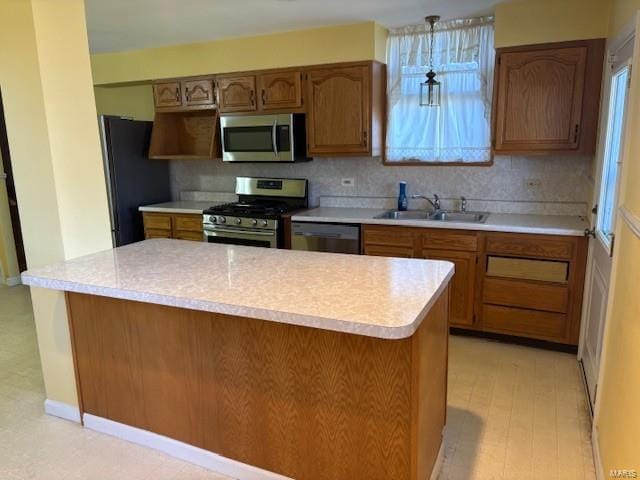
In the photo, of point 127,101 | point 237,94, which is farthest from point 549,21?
point 127,101

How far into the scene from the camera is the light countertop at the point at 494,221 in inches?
122

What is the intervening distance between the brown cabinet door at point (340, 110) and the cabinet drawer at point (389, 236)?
2.27 ft

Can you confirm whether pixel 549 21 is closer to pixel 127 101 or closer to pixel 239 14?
pixel 239 14

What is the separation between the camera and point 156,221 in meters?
4.58

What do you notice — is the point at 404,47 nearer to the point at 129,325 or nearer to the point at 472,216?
the point at 472,216

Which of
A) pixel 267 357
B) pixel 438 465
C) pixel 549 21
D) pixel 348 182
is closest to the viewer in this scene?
pixel 267 357

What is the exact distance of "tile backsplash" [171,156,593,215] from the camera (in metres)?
3.51

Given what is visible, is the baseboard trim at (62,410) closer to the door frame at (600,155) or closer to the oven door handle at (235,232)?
the oven door handle at (235,232)

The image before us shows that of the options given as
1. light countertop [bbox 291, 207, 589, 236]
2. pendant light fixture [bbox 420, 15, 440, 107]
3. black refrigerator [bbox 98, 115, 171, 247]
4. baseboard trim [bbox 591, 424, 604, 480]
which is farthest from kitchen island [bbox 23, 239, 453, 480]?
black refrigerator [bbox 98, 115, 171, 247]

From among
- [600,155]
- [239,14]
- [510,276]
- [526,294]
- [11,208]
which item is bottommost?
[526,294]

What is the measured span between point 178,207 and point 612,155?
3610mm

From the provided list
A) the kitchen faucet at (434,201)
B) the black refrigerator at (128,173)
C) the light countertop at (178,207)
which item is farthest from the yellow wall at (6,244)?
the kitchen faucet at (434,201)

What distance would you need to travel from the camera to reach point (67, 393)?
249 cm

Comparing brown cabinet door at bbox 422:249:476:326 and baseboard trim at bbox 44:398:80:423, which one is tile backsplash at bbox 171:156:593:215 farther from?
baseboard trim at bbox 44:398:80:423
